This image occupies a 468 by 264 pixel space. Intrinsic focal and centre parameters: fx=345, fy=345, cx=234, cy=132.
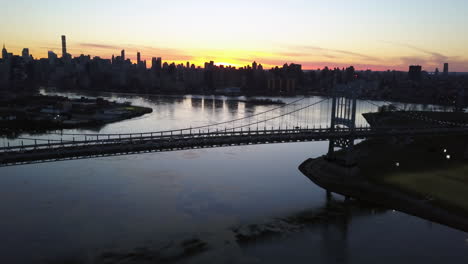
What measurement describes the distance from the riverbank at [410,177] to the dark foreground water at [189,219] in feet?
2.69

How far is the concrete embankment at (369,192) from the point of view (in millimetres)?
14155

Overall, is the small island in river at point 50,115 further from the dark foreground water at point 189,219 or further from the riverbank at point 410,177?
the riverbank at point 410,177

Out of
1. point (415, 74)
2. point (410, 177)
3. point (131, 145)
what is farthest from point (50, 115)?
point (415, 74)

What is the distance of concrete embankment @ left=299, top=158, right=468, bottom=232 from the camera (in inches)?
557

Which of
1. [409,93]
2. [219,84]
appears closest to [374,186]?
[409,93]

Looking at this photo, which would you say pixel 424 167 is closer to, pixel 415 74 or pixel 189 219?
pixel 189 219

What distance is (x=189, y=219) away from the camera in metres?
13.9

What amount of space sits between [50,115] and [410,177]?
40884 mm

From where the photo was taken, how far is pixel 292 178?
66.0ft

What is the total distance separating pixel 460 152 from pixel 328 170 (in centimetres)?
1061

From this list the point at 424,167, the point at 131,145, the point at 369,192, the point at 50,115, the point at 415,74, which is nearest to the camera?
the point at 131,145

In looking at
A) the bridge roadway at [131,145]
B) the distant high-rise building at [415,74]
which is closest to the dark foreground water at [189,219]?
the bridge roadway at [131,145]

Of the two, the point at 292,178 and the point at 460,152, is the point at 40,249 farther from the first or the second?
the point at 460,152

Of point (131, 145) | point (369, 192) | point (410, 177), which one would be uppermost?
point (131, 145)
